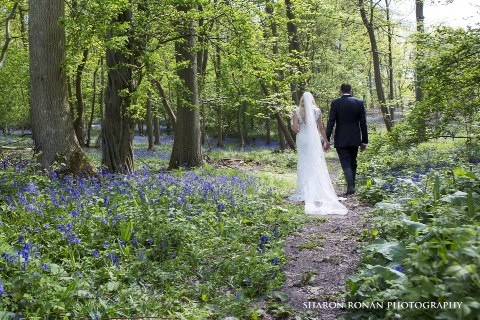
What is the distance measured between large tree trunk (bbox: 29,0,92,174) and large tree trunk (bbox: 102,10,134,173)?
164 cm

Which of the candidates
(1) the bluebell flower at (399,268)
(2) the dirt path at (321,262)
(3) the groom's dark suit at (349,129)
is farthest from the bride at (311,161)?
(1) the bluebell flower at (399,268)

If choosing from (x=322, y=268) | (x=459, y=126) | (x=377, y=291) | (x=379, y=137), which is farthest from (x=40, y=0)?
(x=459, y=126)

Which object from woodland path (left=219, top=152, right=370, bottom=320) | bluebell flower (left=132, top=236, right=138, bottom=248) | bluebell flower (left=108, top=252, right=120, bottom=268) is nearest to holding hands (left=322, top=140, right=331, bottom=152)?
woodland path (left=219, top=152, right=370, bottom=320)

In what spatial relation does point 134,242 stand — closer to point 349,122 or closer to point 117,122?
point 117,122

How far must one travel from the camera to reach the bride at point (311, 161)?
348 inches

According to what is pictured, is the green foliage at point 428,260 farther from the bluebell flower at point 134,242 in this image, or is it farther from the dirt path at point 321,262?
the bluebell flower at point 134,242

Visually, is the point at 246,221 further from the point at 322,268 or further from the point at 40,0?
the point at 40,0

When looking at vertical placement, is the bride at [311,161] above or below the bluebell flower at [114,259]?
above

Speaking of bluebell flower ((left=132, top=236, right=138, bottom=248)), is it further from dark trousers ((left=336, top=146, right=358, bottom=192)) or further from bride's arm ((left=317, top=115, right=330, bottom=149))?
dark trousers ((left=336, top=146, right=358, bottom=192))

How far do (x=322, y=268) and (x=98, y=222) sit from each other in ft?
8.52

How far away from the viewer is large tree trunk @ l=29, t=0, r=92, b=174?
8.41m

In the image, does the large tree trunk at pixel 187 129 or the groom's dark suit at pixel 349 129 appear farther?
the large tree trunk at pixel 187 129

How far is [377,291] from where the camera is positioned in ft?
11.5

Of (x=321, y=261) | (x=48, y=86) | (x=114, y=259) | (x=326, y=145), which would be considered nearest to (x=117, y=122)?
(x=48, y=86)
